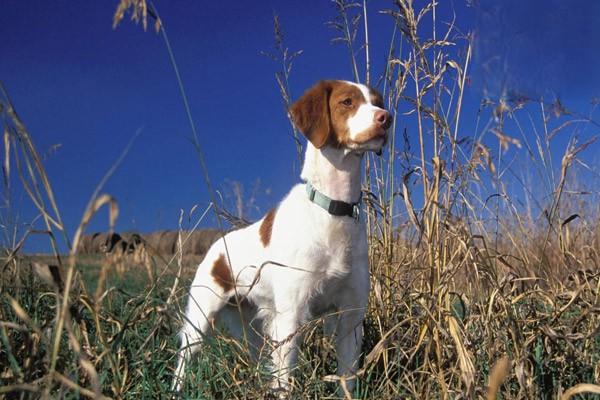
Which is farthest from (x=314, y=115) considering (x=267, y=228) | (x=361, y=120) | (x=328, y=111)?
(x=267, y=228)

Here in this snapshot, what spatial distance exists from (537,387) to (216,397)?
1249 mm

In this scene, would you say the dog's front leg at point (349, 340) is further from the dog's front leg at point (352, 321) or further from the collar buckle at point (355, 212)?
the collar buckle at point (355, 212)

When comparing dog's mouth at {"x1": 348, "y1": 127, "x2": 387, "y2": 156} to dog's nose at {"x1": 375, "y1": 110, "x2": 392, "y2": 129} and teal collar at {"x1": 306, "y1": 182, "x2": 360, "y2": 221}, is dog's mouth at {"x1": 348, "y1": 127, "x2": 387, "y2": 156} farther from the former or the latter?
teal collar at {"x1": 306, "y1": 182, "x2": 360, "y2": 221}

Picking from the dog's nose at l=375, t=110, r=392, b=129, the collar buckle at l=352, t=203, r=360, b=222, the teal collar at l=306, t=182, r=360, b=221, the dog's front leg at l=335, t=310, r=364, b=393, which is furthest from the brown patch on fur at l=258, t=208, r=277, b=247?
the dog's nose at l=375, t=110, r=392, b=129

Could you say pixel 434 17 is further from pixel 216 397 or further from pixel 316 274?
pixel 216 397

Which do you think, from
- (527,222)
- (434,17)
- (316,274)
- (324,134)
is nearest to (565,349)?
(316,274)

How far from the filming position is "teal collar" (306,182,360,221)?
→ 3.00 meters

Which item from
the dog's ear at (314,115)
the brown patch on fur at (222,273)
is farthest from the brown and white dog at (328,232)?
the brown patch on fur at (222,273)

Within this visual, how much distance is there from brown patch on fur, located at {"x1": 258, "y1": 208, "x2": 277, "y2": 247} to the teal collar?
11.5 inches

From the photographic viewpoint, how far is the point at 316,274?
2.95 meters

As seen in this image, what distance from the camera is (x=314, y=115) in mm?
2998

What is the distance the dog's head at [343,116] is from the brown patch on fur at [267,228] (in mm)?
512

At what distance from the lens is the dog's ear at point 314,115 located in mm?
2965

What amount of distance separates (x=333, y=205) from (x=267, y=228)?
43 cm
